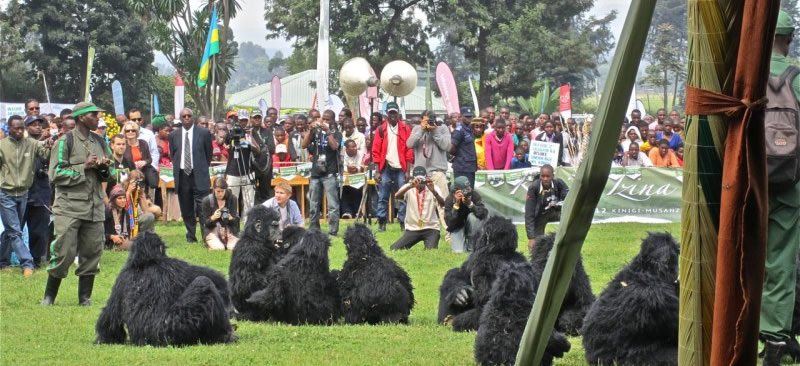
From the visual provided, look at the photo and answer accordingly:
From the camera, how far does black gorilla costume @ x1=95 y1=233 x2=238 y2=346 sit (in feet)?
30.7

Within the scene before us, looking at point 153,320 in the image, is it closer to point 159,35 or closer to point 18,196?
point 18,196

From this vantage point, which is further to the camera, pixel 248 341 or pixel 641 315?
pixel 248 341

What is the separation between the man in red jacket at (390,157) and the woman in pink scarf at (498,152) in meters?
2.37

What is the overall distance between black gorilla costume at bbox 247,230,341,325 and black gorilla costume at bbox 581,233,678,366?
132 inches

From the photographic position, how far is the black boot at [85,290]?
40.3ft

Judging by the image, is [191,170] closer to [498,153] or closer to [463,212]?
[463,212]

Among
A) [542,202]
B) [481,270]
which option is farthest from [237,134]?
[481,270]

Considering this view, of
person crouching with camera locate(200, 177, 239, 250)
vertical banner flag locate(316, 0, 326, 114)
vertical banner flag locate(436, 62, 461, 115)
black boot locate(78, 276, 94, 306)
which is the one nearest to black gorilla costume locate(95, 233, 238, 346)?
black boot locate(78, 276, 94, 306)

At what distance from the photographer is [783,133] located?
6945 millimetres

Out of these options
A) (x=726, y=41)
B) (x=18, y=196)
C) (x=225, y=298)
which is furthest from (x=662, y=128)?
(x=726, y=41)

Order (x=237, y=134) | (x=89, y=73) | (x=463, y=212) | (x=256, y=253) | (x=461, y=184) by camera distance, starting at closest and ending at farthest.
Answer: (x=256, y=253) < (x=461, y=184) < (x=463, y=212) < (x=237, y=134) < (x=89, y=73)

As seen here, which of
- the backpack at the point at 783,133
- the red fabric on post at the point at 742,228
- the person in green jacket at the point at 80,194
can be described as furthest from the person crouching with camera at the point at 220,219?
the red fabric on post at the point at 742,228

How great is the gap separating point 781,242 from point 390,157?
13.6m

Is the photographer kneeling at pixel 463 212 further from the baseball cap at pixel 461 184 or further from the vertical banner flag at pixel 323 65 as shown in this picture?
the vertical banner flag at pixel 323 65
